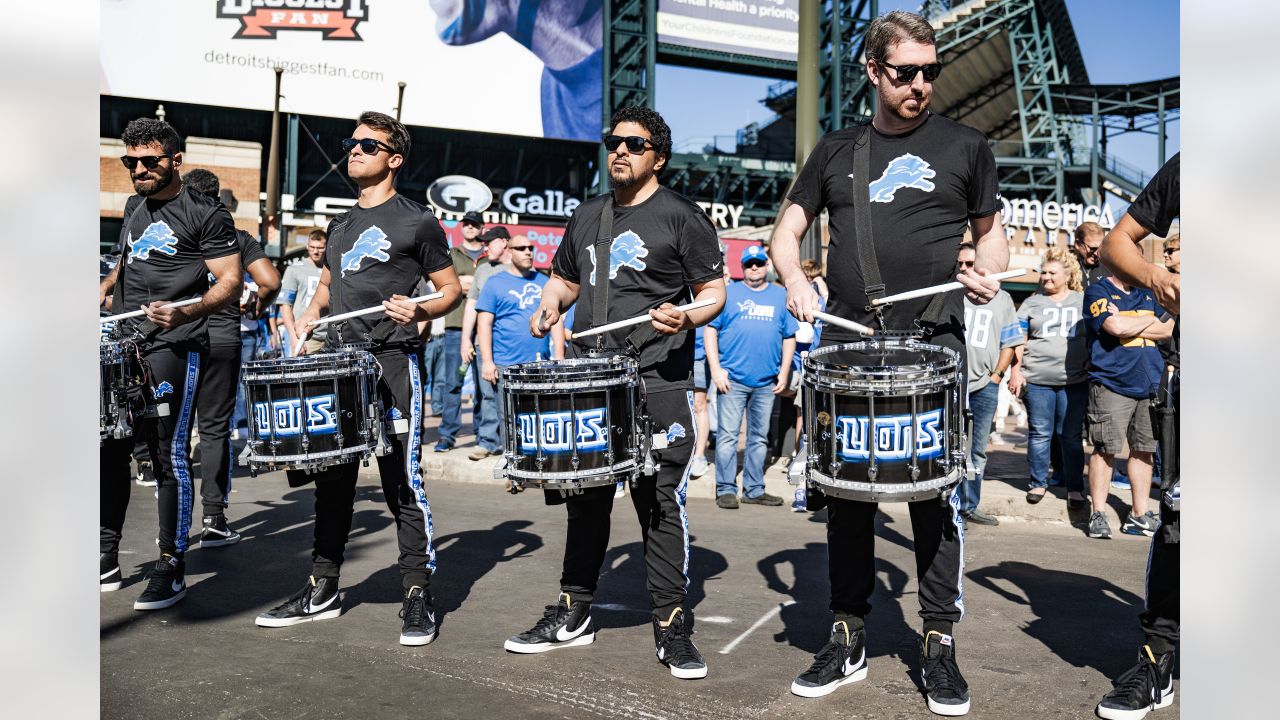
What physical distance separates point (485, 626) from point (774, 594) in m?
1.60

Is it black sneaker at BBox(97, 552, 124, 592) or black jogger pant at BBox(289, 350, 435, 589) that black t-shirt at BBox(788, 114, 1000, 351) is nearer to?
black jogger pant at BBox(289, 350, 435, 589)

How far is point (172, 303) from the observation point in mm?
Answer: 5289

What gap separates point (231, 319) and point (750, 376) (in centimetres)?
416

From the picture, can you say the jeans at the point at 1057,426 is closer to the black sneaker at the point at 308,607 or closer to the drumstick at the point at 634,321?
the drumstick at the point at 634,321

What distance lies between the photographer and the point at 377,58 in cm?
3850

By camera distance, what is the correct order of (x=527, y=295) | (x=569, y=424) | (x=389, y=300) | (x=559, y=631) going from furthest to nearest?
(x=527, y=295), (x=389, y=300), (x=559, y=631), (x=569, y=424)

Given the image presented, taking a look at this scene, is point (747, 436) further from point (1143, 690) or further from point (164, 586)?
point (1143, 690)

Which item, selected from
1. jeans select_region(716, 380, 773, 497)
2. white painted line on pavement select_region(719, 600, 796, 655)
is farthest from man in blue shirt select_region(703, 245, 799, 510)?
white painted line on pavement select_region(719, 600, 796, 655)

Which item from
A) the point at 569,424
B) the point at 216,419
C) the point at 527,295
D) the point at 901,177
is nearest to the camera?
the point at 901,177

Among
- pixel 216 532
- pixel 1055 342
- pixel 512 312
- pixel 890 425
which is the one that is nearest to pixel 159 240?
pixel 216 532

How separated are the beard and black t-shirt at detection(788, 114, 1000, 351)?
352 cm

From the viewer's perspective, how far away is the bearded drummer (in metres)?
4.02

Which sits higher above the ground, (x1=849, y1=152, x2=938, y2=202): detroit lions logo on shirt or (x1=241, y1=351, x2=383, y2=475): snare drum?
(x1=849, y1=152, x2=938, y2=202): detroit lions logo on shirt
